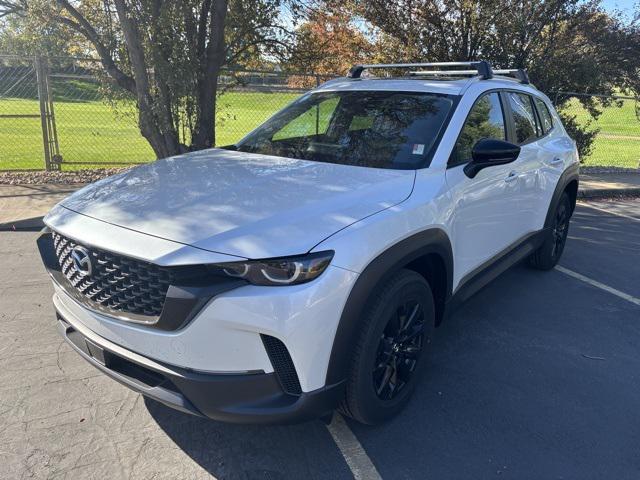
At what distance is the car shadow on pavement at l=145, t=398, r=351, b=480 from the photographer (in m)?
2.64

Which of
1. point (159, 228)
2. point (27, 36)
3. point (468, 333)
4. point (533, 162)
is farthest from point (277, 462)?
point (27, 36)

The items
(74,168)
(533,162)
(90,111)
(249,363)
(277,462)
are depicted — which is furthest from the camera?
(90,111)

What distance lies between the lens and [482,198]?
3.63 m

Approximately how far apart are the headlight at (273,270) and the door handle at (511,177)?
2226 millimetres

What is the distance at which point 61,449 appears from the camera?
277 centimetres

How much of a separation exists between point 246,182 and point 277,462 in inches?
57.2

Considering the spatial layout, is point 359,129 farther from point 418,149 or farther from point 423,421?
point 423,421

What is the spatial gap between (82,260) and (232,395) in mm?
963

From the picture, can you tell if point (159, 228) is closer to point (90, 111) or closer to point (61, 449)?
point (61, 449)

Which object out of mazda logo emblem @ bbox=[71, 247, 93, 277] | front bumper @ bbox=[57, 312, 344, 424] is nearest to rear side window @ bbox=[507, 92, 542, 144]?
front bumper @ bbox=[57, 312, 344, 424]

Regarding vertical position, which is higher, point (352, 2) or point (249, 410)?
point (352, 2)

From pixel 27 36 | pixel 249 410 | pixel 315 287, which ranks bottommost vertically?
pixel 249 410

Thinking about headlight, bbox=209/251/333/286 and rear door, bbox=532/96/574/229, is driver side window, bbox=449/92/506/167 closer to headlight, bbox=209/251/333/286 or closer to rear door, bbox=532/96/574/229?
rear door, bbox=532/96/574/229

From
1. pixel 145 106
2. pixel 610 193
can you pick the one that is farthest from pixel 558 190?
pixel 610 193
